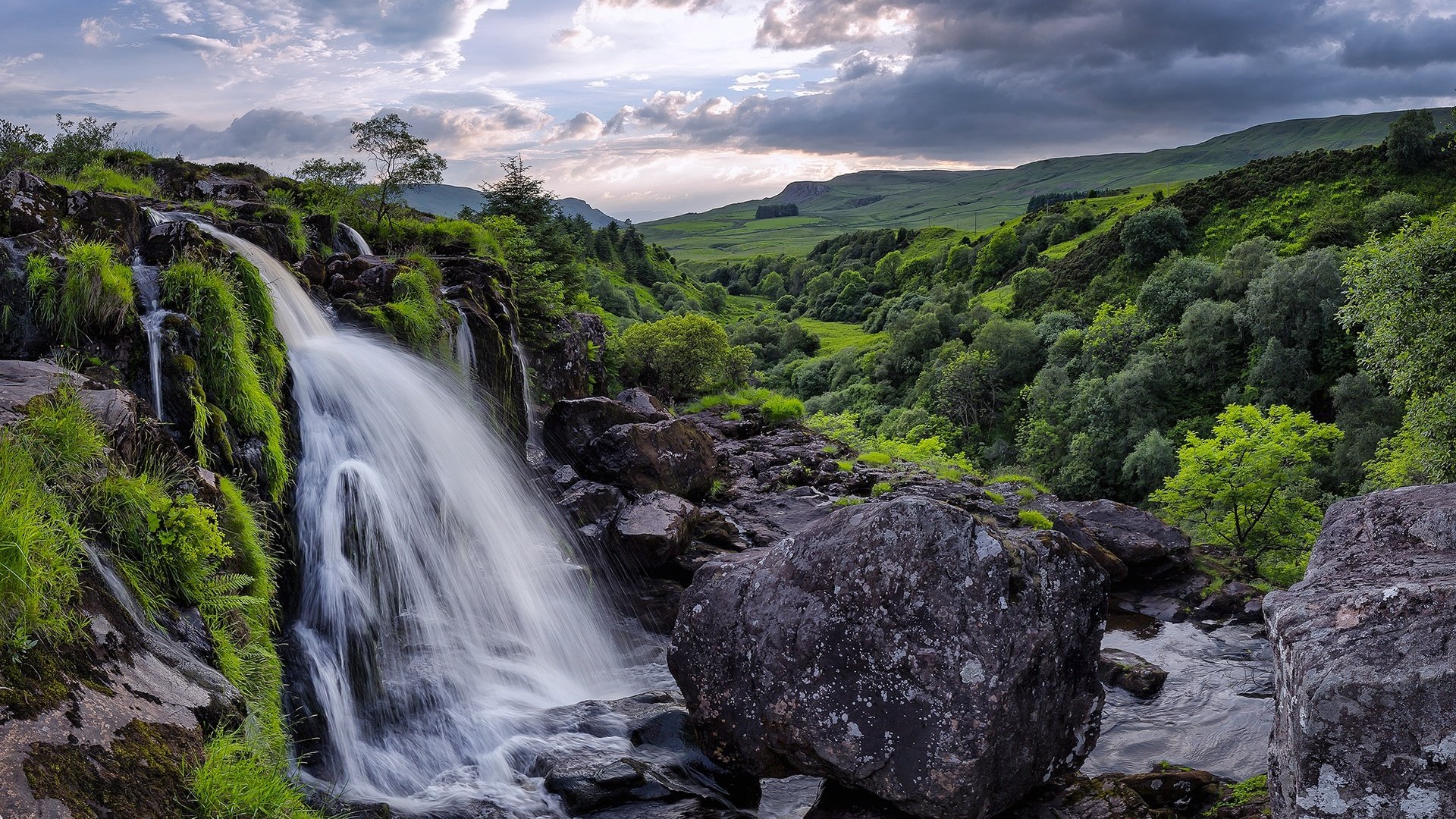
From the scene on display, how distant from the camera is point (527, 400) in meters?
25.1

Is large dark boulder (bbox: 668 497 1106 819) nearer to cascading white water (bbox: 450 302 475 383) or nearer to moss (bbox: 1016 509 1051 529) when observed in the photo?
moss (bbox: 1016 509 1051 529)

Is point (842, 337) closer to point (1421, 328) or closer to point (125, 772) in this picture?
point (1421, 328)

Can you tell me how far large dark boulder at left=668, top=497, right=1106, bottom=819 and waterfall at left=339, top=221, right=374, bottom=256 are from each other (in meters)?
19.7

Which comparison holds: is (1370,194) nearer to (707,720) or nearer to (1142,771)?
(1142,771)

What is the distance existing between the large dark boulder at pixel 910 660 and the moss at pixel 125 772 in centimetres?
629

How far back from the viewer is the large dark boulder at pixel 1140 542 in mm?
21672

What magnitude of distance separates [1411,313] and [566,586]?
24275 mm

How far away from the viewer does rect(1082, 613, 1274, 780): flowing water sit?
12.8m

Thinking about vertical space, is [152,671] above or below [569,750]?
above

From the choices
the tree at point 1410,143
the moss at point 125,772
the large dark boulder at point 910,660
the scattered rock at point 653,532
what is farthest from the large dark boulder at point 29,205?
the tree at point 1410,143

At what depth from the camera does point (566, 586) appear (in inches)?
642

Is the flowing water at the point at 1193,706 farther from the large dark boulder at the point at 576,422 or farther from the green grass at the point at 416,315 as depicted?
the green grass at the point at 416,315

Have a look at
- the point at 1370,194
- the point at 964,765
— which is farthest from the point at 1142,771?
the point at 1370,194

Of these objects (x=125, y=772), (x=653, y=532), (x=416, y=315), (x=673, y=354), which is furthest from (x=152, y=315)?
(x=673, y=354)
